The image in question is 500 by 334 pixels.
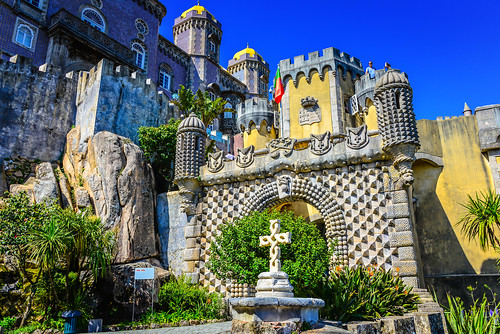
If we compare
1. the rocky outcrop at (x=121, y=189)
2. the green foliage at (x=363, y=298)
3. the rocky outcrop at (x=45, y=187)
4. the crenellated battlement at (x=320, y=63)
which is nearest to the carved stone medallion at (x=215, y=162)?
the rocky outcrop at (x=121, y=189)

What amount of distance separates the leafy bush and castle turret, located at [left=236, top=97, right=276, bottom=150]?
12405 millimetres

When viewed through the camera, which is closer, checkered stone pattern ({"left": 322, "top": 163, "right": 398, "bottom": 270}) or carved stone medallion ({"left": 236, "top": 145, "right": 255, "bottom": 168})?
checkered stone pattern ({"left": 322, "top": 163, "right": 398, "bottom": 270})

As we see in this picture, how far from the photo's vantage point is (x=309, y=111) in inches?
966

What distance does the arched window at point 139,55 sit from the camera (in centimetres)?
3778

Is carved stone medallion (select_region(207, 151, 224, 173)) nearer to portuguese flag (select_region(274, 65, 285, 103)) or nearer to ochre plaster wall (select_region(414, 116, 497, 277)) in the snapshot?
portuguese flag (select_region(274, 65, 285, 103))

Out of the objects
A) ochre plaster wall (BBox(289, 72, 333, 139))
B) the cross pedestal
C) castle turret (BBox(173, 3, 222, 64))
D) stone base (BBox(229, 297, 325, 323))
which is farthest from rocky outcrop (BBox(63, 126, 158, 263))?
castle turret (BBox(173, 3, 222, 64))

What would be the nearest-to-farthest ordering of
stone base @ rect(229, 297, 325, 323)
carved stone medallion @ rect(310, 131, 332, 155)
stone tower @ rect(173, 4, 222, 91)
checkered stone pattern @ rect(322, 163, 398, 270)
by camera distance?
stone base @ rect(229, 297, 325, 323) → checkered stone pattern @ rect(322, 163, 398, 270) → carved stone medallion @ rect(310, 131, 332, 155) → stone tower @ rect(173, 4, 222, 91)

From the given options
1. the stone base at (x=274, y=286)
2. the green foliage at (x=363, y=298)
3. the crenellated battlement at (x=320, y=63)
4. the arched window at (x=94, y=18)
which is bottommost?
the green foliage at (x=363, y=298)

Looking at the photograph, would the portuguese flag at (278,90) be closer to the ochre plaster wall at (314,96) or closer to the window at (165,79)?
the ochre plaster wall at (314,96)

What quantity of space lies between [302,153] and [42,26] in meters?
24.1

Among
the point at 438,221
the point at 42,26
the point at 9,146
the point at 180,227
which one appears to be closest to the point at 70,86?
the point at 9,146

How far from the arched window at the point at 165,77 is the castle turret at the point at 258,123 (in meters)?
17.8

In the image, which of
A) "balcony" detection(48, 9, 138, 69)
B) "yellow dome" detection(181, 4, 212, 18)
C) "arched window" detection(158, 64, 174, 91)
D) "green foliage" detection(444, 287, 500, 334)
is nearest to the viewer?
"green foliage" detection(444, 287, 500, 334)

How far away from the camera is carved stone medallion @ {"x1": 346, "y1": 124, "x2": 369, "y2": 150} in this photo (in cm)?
1622
